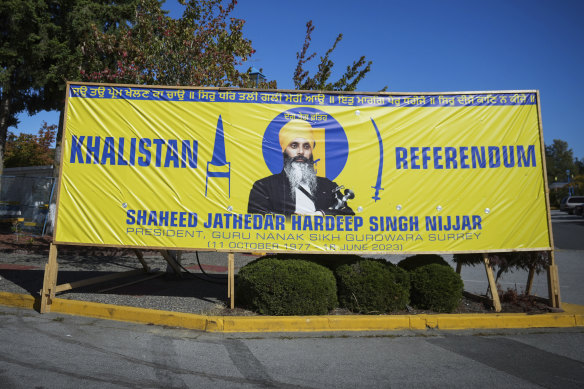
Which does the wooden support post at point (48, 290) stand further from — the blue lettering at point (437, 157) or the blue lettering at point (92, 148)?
the blue lettering at point (437, 157)

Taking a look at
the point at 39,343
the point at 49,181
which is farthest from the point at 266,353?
the point at 49,181

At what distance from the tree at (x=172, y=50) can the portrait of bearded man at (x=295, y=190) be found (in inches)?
168

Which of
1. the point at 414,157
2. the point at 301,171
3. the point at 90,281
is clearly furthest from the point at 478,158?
the point at 90,281

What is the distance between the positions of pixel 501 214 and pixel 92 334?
6464mm

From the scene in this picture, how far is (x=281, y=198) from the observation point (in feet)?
20.8

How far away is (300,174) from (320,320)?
2342 mm

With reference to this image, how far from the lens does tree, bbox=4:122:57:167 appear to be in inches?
1346

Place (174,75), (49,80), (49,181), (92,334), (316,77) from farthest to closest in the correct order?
(49,181)
(49,80)
(316,77)
(174,75)
(92,334)

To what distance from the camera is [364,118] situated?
6527mm

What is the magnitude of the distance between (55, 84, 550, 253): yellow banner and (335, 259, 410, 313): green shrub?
340 millimetres

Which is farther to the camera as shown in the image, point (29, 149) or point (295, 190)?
point (29, 149)

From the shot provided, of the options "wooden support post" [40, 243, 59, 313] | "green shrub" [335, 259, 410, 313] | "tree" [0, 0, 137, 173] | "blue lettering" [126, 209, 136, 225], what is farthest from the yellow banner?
"tree" [0, 0, 137, 173]

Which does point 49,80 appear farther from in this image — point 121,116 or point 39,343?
point 39,343

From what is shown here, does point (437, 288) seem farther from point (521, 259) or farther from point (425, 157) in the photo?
point (425, 157)
